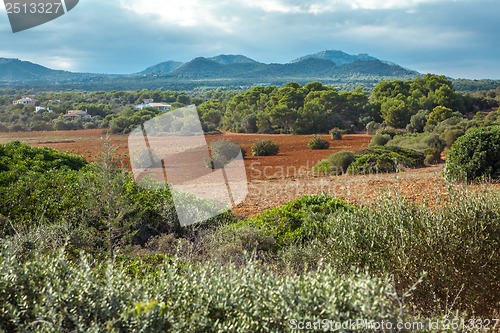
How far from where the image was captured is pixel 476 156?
1095cm

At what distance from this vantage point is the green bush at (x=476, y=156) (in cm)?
1083

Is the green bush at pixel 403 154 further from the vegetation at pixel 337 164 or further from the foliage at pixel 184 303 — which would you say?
the foliage at pixel 184 303

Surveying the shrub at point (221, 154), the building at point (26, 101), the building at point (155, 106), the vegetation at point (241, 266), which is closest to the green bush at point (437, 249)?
the vegetation at point (241, 266)

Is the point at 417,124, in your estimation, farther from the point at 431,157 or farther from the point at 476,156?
the point at 476,156

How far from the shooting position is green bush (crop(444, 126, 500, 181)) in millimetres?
10828

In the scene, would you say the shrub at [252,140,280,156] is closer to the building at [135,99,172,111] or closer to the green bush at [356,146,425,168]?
the green bush at [356,146,425,168]

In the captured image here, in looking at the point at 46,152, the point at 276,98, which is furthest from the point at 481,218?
the point at 276,98

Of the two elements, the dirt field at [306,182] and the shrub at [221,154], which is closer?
the dirt field at [306,182]

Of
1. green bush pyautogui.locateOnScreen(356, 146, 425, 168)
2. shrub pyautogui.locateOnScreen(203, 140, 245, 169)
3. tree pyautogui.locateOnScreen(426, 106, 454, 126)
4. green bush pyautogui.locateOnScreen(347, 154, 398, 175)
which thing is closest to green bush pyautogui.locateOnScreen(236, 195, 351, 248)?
green bush pyautogui.locateOnScreen(347, 154, 398, 175)

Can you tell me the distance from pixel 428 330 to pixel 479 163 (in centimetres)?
955

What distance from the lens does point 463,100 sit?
135 ft

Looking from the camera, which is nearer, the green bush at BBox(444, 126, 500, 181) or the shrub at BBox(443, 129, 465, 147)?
the green bush at BBox(444, 126, 500, 181)

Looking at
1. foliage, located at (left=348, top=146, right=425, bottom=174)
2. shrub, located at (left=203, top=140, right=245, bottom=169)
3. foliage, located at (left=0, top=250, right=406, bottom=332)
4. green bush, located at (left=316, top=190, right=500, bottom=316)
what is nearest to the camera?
foliage, located at (left=0, top=250, right=406, bottom=332)

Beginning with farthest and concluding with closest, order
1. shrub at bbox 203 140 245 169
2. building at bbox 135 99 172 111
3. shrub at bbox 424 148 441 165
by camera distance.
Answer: building at bbox 135 99 172 111 < shrub at bbox 203 140 245 169 < shrub at bbox 424 148 441 165
